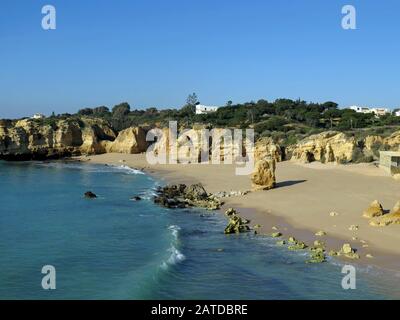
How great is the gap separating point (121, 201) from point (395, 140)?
1107 inches

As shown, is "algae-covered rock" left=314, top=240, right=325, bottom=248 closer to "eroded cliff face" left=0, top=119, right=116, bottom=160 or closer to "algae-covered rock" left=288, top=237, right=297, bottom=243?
"algae-covered rock" left=288, top=237, right=297, bottom=243

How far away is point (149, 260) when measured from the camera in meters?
17.3

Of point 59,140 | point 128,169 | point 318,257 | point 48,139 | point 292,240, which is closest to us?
point 318,257

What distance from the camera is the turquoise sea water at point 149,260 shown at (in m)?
13.9

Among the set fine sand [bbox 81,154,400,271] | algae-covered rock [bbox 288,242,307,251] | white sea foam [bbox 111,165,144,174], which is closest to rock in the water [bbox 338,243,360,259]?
fine sand [bbox 81,154,400,271]

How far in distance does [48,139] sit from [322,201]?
5045cm

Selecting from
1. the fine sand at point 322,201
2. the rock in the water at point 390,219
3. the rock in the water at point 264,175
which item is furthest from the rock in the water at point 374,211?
the rock in the water at point 264,175

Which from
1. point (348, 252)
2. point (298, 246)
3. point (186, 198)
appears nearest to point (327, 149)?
point (186, 198)

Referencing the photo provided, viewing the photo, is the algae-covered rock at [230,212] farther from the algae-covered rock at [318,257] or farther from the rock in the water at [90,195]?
the rock in the water at [90,195]

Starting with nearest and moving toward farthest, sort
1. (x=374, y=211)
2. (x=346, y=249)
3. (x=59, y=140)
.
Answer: (x=346, y=249)
(x=374, y=211)
(x=59, y=140)

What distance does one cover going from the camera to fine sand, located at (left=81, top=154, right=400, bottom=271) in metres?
18.5

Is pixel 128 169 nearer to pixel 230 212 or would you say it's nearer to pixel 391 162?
pixel 391 162

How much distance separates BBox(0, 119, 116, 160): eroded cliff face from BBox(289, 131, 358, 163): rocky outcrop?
3461 cm
